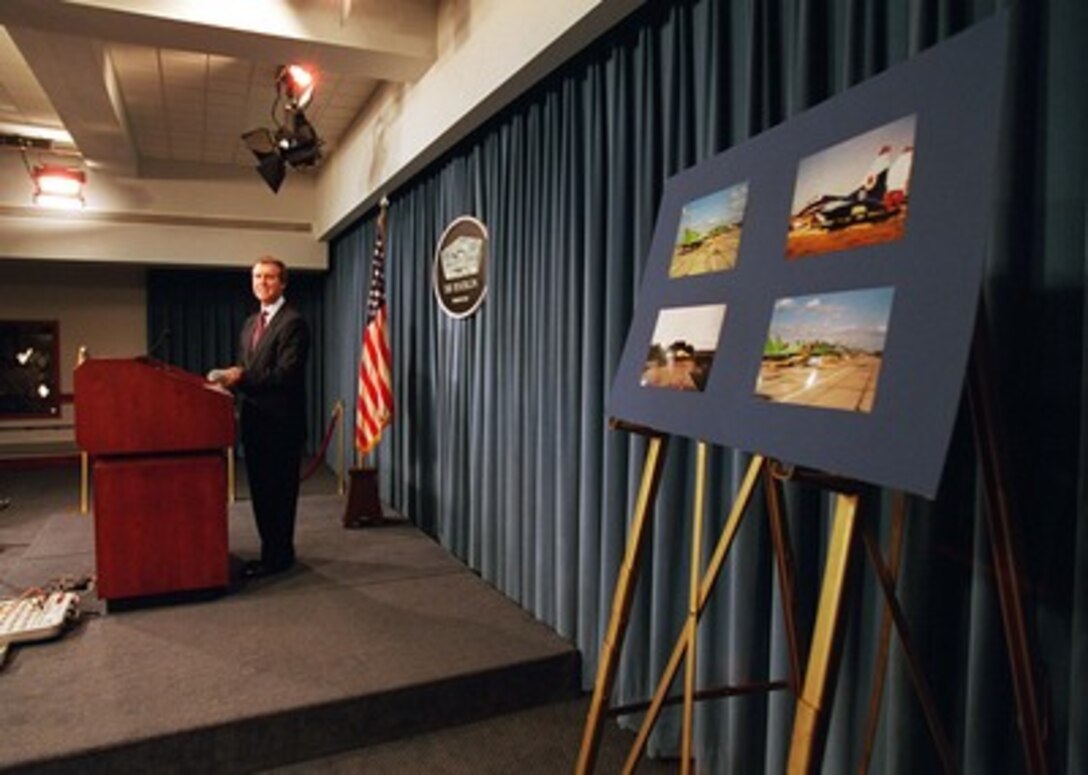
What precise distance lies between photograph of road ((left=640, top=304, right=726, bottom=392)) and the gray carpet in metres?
1.22

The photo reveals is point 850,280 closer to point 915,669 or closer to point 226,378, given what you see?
point 915,669

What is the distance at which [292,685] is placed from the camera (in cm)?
205

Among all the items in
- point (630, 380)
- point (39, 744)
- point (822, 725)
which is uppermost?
point (630, 380)

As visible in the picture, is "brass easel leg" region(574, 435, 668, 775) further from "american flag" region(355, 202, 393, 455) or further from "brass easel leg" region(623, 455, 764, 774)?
"american flag" region(355, 202, 393, 455)

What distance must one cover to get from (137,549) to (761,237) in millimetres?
2435

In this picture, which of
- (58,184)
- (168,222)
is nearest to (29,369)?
(168,222)

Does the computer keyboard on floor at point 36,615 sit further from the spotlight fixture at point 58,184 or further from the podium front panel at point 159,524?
the spotlight fixture at point 58,184

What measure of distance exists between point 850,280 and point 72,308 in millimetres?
7670

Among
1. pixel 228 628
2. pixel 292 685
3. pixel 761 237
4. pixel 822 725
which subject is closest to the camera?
pixel 822 725

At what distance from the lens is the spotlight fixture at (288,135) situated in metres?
3.95

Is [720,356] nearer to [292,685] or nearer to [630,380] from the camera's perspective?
[630,380]

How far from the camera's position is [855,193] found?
0.96m

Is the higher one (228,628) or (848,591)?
(848,591)

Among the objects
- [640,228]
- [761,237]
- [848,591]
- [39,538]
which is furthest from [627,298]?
[39,538]
